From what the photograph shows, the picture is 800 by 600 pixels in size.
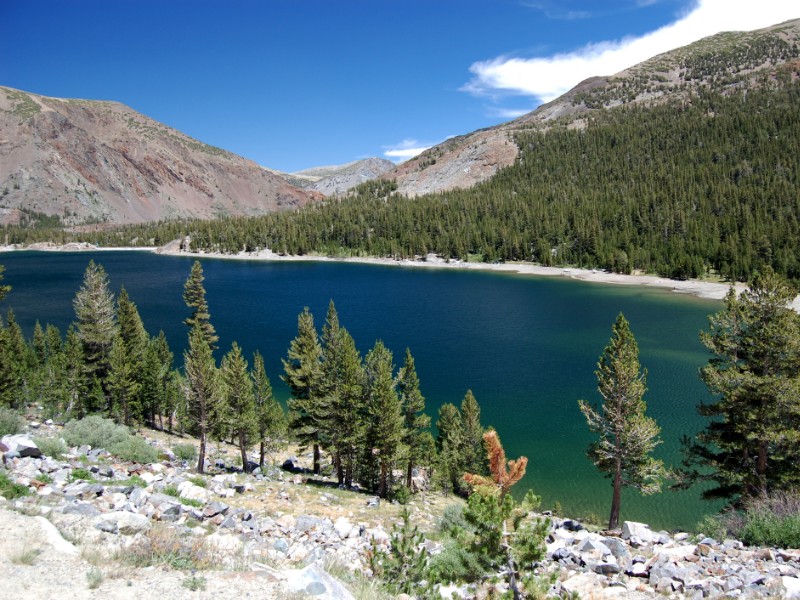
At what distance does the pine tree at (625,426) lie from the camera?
26.5 meters

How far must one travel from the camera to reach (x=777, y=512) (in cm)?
1758

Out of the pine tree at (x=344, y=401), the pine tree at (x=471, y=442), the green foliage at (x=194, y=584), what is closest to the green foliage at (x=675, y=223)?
the pine tree at (x=471, y=442)

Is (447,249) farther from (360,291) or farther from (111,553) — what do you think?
(111,553)

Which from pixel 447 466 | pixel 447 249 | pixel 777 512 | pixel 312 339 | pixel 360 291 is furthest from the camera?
pixel 447 249

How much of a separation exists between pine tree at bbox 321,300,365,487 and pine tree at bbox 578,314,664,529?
14.1 metres

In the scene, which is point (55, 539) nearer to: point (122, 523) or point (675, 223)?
point (122, 523)

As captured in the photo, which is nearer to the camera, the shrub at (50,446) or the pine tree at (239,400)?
the shrub at (50,446)

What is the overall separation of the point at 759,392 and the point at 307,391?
26551 millimetres

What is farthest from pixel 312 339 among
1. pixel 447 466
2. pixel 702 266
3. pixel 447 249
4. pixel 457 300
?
pixel 447 249

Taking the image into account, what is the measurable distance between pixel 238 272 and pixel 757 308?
15519 centimetres

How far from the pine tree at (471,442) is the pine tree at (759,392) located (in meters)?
14.1

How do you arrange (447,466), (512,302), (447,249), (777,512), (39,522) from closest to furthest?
(39,522) → (777,512) → (447,466) → (512,302) → (447,249)

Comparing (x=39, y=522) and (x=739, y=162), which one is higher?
(x=739, y=162)

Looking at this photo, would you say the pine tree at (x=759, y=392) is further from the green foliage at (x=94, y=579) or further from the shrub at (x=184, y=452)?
the shrub at (x=184, y=452)
